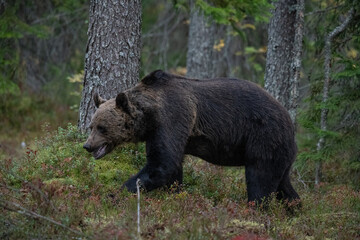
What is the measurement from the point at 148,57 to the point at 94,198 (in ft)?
44.3

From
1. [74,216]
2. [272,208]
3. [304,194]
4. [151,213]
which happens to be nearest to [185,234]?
[151,213]

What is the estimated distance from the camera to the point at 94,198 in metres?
6.48

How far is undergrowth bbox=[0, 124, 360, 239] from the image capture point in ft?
17.0

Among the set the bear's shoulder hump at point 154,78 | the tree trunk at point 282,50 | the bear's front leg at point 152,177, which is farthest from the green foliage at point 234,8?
the bear's front leg at point 152,177

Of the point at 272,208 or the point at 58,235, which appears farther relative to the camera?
the point at 272,208

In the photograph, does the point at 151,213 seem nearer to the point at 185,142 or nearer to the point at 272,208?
the point at 185,142

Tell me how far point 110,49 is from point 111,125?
1.82 meters

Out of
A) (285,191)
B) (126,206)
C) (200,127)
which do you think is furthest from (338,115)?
(126,206)

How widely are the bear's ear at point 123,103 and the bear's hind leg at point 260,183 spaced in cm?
218

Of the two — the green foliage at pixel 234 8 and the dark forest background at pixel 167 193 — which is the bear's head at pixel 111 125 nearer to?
the dark forest background at pixel 167 193

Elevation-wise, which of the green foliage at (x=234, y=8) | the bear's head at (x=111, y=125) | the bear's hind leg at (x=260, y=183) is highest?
the green foliage at (x=234, y=8)

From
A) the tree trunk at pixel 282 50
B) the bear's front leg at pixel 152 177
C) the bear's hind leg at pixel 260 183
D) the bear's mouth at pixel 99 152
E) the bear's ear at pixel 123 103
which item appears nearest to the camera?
the bear's front leg at pixel 152 177

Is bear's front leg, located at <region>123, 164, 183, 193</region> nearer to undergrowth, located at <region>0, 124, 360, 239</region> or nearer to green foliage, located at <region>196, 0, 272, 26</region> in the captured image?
undergrowth, located at <region>0, 124, 360, 239</region>

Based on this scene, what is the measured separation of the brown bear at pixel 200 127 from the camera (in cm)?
690
